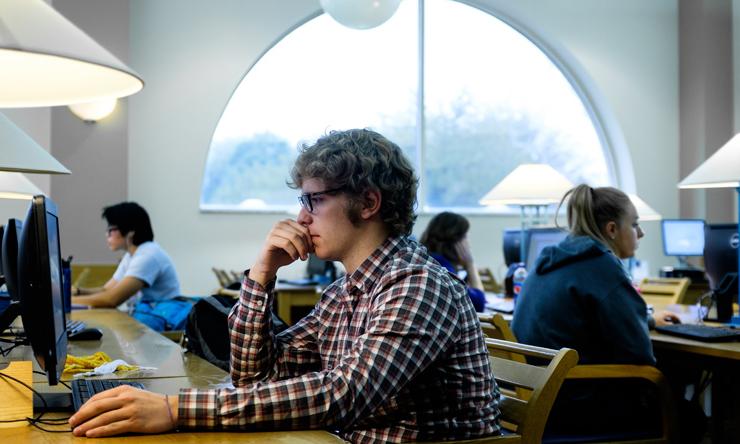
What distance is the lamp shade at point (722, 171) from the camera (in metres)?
2.78

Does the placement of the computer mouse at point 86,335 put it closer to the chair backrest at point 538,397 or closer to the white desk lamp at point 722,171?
the chair backrest at point 538,397

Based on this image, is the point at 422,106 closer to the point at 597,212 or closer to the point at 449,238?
the point at 449,238

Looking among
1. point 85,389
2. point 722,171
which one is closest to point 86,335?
point 85,389

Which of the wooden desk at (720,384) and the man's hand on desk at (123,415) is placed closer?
the man's hand on desk at (123,415)

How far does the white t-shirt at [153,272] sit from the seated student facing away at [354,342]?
277cm

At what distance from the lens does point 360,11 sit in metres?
5.21

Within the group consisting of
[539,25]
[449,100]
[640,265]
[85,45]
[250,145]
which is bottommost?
[640,265]

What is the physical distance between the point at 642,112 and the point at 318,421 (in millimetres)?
7862

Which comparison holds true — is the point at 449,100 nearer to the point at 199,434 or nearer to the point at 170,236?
the point at 170,236

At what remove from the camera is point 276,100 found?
7816mm

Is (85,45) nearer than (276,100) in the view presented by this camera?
Yes

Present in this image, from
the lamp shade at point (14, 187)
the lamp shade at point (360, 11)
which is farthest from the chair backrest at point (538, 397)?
the lamp shade at point (360, 11)

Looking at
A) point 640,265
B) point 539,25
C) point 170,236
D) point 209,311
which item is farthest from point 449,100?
point 209,311

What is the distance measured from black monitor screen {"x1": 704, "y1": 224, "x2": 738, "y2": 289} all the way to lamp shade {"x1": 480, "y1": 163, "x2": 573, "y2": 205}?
2.54 ft
